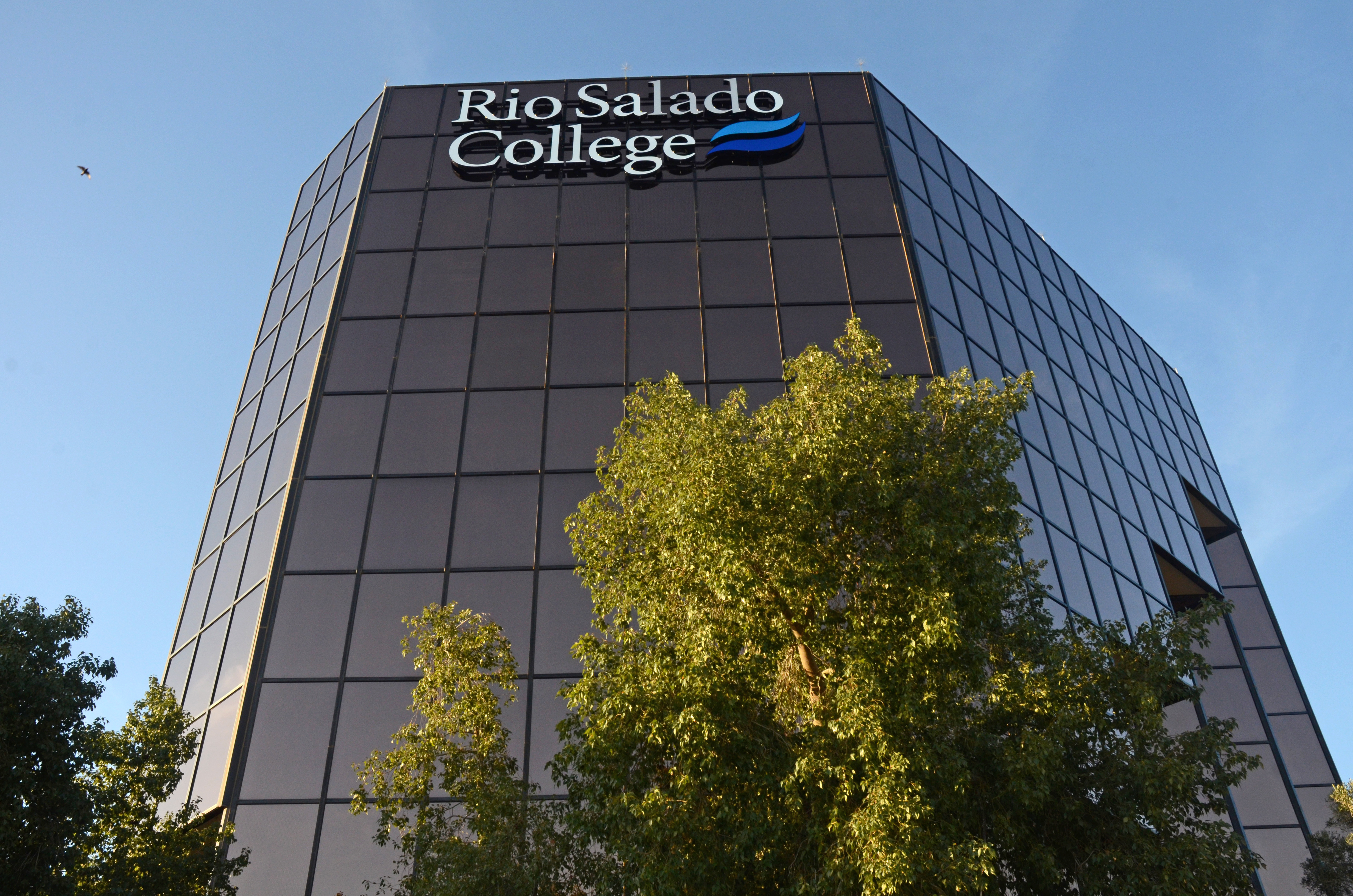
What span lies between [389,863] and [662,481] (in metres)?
10.4

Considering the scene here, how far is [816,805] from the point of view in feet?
42.0

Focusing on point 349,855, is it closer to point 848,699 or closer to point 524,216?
point 848,699

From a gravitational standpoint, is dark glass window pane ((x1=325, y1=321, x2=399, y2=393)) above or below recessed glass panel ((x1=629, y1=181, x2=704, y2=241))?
below

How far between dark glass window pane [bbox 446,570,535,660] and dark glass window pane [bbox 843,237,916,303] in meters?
12.8

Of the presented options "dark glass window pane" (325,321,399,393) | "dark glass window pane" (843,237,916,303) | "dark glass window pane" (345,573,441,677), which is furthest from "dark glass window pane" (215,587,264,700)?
"dark glass window pane" (843,237,916,303)

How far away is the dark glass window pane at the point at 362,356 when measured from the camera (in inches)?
1048

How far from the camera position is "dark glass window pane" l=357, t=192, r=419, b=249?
29750mm

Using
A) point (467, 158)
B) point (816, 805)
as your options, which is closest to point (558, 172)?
point (467, 158)

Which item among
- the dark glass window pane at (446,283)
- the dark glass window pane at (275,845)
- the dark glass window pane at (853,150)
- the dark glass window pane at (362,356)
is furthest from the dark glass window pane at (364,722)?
the dark glass window pane at (853,150)

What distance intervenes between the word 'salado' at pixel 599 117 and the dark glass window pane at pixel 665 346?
248 inches

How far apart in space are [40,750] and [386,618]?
7918mm

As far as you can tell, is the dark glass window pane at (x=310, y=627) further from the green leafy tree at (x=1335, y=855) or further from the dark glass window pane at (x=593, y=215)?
the green leafy tree at (x=1335, y=855)

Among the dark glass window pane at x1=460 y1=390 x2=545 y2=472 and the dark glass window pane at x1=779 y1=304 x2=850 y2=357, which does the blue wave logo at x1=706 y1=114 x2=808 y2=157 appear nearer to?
the dark glass window pane at x1=779 y1=304 x2=850 y2=357

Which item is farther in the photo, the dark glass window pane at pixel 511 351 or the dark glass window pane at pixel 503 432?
the dark glass window pane at pixel 511 351
